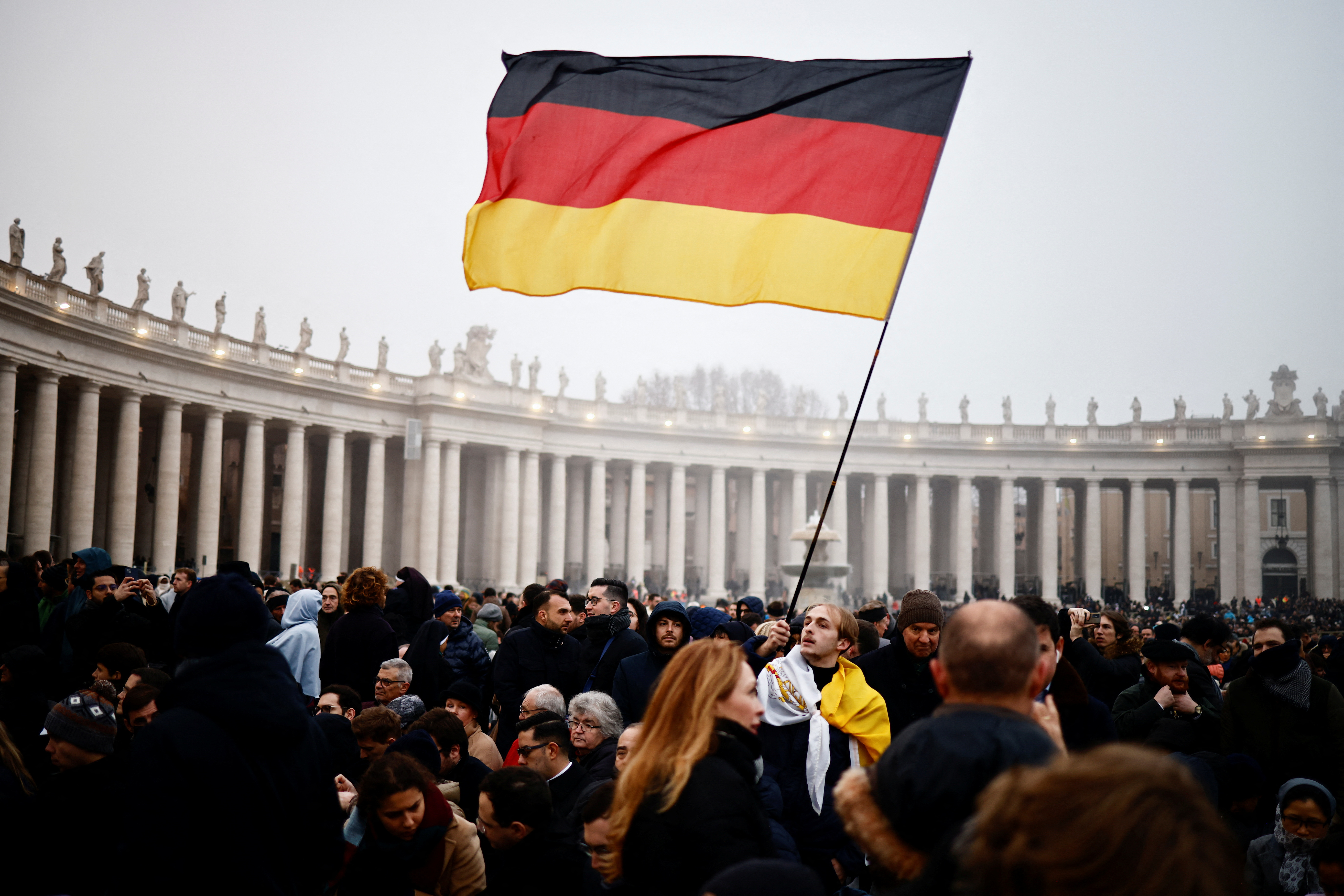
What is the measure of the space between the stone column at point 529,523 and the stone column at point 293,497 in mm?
13235

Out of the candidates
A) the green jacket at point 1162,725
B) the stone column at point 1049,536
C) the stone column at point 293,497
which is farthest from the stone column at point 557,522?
the green jacket at point 1162,725

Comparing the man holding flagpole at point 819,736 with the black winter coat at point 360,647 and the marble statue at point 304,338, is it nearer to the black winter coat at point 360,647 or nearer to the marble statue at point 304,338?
the black winter coat at point 360,647

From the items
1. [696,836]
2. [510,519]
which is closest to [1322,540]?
[510,519]

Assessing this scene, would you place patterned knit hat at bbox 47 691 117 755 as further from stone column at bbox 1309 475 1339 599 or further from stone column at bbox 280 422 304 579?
stone column at bbox 1309 475 1339 599

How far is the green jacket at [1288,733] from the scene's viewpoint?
320 inches

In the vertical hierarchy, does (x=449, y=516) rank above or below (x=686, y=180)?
below

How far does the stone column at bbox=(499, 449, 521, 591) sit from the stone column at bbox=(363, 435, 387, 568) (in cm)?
714

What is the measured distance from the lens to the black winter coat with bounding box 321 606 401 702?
1114cm

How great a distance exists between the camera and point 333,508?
175 feet

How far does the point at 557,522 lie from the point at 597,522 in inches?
109

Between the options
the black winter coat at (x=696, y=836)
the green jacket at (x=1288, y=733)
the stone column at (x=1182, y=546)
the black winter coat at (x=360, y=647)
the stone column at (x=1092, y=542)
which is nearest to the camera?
the black winter coat at (x=696, y=836)

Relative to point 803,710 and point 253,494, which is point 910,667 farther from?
point 253,494

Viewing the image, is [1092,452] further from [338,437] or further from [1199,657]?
[1199,657]

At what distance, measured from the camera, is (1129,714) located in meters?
8.05
